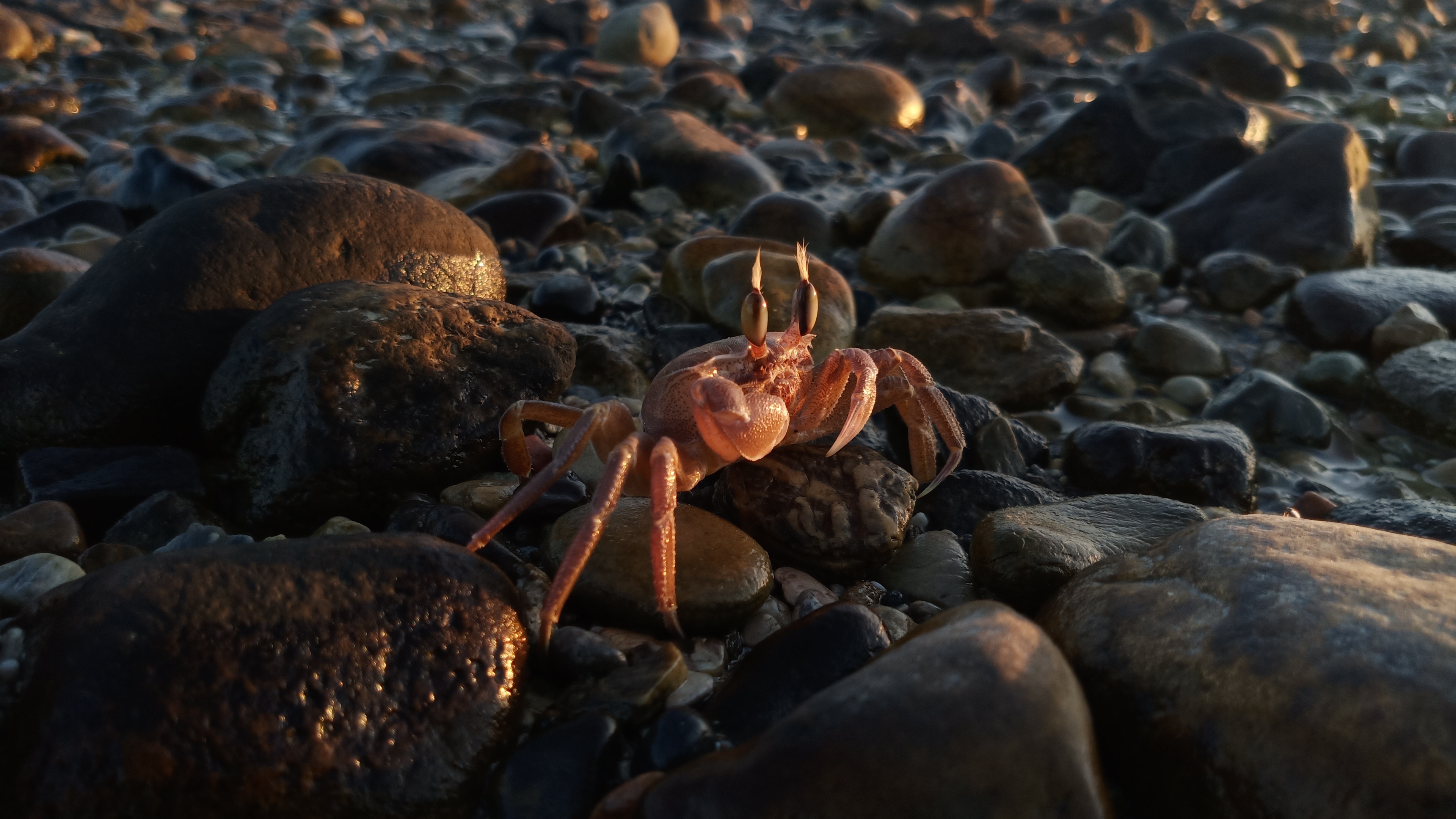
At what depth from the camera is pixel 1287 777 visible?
228 cm

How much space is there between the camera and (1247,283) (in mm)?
6371

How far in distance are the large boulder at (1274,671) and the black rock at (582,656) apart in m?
1.39

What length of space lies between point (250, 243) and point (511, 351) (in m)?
1.33

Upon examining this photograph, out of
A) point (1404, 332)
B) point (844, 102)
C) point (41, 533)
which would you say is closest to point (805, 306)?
point (41, 533)

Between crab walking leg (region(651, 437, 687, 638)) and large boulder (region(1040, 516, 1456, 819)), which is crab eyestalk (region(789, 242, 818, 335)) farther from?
large boulder (region(1040, 516, 1456, 819))

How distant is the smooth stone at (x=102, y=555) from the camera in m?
3.25

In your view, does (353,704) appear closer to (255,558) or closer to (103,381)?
(255,558)

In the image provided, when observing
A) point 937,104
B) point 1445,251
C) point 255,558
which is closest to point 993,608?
point 255,558

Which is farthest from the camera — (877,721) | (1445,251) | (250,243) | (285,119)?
(285,119)

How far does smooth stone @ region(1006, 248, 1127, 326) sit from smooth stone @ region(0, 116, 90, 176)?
8098 mm

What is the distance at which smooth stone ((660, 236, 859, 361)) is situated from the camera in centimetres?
538

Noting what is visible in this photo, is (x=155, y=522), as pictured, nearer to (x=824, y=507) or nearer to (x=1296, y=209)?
(x=824, y=507)

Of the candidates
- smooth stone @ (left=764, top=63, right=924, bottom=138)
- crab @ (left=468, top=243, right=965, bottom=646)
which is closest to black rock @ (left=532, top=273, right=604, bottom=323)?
crab @ (left=468, top=243, right=965, bottom=646)

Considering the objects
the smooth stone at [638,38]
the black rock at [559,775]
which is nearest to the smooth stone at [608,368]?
the black rock at [559,775]
